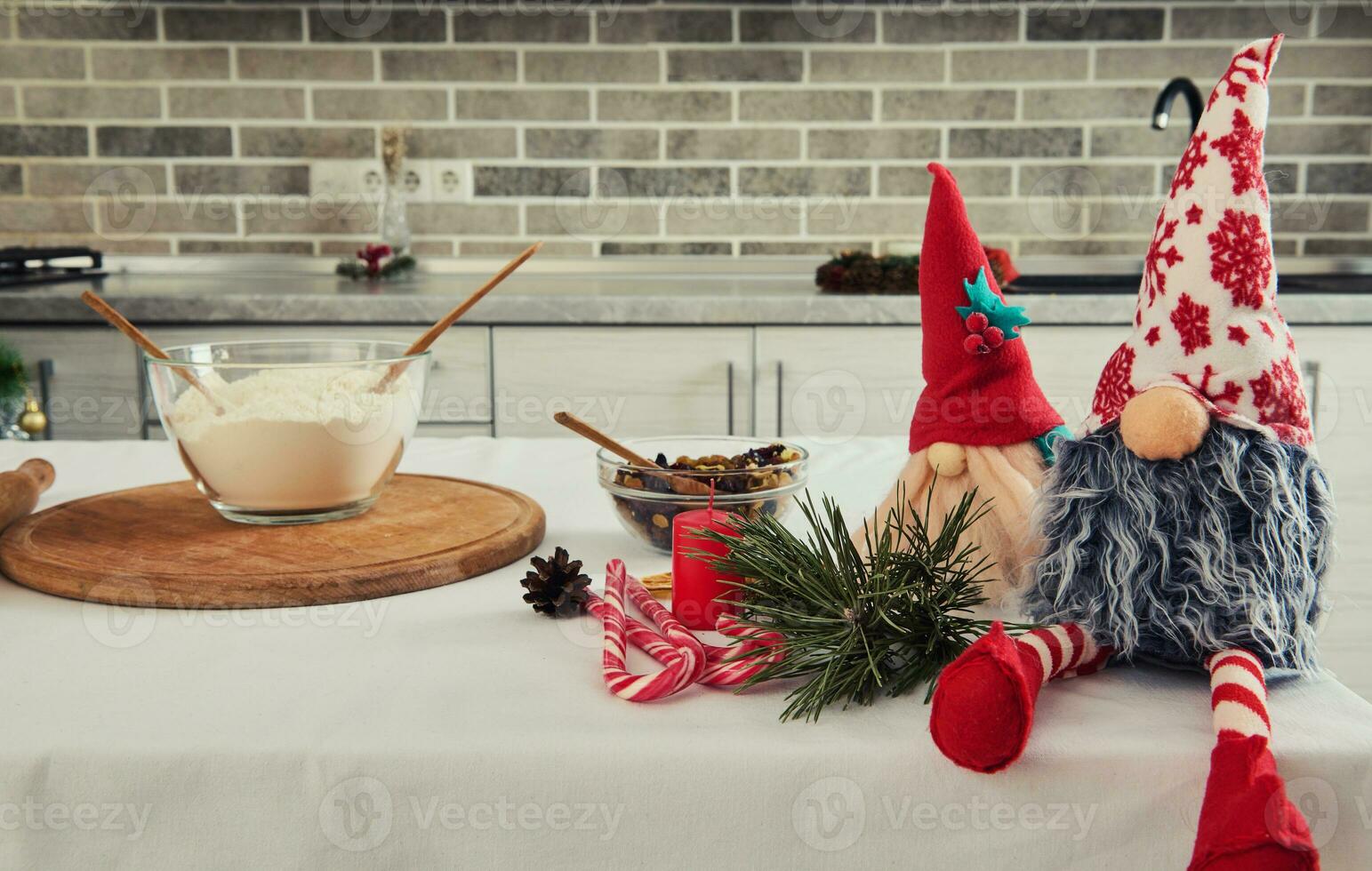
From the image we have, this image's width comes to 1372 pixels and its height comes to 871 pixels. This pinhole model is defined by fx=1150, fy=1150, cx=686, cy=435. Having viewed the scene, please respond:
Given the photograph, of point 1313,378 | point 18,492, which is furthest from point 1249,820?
point 1313,378

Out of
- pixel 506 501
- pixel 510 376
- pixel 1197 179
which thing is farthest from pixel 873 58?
pixel 1197 179

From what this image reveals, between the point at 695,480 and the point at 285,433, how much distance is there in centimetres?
29

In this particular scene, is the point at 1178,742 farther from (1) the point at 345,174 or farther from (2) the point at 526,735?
(1) the point at 345,174

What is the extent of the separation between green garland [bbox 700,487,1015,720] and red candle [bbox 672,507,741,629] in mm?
58

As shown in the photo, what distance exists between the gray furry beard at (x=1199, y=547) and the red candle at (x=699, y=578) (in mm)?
189

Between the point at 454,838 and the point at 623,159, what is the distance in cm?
208

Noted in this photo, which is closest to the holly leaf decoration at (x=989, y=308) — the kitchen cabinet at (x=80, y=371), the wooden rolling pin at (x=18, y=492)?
the wooden rolling pin at (x=18, y=492)

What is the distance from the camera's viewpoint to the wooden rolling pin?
33.4 inches

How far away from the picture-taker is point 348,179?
2.44 metres

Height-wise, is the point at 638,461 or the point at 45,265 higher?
the point at 45,265
